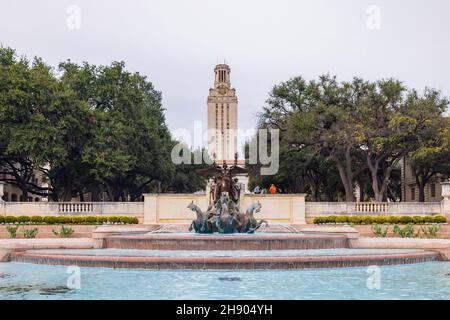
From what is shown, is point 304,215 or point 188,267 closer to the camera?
point 188,267

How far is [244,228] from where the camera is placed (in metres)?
29.8

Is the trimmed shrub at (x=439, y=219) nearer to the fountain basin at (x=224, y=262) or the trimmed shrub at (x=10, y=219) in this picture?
the fountain basin at (x=224, y=262)

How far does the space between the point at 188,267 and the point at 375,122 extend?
3348 centimetres

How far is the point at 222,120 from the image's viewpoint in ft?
496

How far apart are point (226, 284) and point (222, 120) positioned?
136242 mm

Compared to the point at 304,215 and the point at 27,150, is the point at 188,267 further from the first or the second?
the point at 27,150

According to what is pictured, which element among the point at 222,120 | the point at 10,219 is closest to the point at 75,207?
the point at 10,219

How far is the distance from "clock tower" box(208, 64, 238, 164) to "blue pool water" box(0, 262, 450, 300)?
Result: 395ft

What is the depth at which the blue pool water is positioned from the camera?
1394cm

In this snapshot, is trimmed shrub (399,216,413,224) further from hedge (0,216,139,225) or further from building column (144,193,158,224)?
hedge (0,216,139,225)

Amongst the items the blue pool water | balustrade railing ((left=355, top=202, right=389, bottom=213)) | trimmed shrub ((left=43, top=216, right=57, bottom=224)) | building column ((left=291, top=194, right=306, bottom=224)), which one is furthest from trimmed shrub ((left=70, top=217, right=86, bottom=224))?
the blue pool water

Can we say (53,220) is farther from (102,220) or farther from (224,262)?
(224,262)

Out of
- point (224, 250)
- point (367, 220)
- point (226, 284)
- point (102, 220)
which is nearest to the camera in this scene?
point (226, 284)
